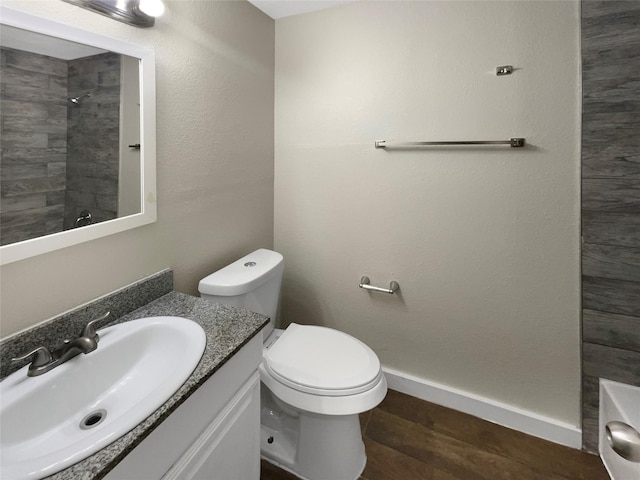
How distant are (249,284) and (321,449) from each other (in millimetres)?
761

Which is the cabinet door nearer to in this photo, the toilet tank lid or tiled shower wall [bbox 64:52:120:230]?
the toilet tank lid

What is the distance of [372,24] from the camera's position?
1.70 meters

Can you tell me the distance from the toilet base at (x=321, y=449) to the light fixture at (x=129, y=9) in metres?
1.63

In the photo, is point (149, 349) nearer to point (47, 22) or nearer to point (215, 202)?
point (215, 202)

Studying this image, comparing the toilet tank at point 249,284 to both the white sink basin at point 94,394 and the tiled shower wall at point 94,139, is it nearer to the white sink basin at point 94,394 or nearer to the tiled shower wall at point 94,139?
the white sink basin at point 94,394

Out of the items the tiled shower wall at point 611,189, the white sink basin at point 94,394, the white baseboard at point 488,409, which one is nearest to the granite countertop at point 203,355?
the white sink basin at point 94,394

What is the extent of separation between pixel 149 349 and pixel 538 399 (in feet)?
5.79

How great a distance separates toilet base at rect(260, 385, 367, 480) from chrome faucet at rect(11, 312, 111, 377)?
0.88 meters

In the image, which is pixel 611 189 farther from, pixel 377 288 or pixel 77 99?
pixel 77 99

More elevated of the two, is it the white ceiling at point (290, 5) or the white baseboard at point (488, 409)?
the white ceiling at point (290, 5)

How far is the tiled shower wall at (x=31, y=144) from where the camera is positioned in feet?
2.89

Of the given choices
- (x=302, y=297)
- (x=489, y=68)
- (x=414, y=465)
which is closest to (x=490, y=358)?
(x=414, y=465)

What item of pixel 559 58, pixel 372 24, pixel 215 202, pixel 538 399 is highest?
pixel 372 24

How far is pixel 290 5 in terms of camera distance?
5.85 ft
